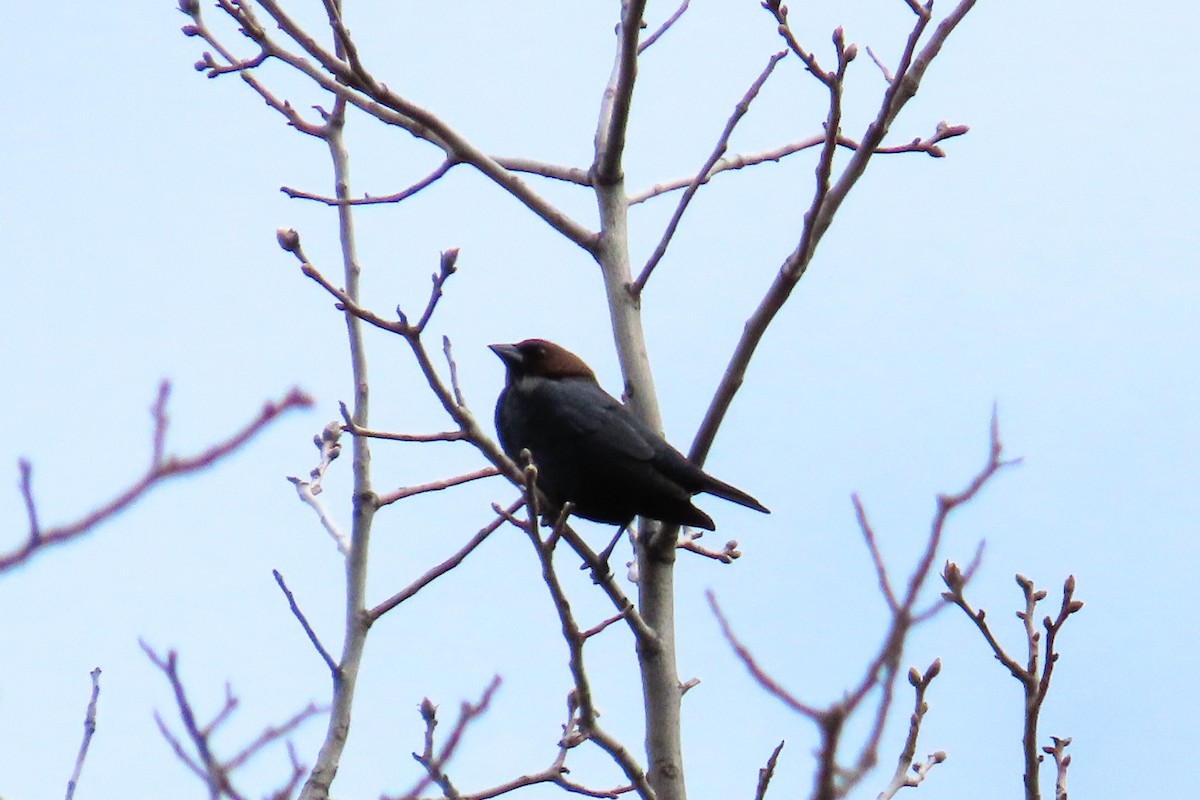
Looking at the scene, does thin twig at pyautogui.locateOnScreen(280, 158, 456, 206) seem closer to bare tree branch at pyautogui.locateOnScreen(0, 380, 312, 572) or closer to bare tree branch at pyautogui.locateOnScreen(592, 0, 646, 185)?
bare tree branch at pyautogui.locateOnScreen(592, 0, 646, 185)

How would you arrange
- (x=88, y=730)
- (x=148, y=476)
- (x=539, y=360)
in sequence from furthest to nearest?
1. (x=539, y=360)
2. (x=88, y=730)
3. (x=148, y=476)

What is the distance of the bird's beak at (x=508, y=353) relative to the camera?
18.4 feet

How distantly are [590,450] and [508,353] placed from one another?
882mm

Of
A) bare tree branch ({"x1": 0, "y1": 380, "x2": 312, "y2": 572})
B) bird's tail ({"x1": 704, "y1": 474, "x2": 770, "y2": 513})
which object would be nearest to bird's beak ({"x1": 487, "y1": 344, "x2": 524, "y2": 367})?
bird's tail ({"x1": 704, "y1": 474, "x2": 770, "y2": 513})

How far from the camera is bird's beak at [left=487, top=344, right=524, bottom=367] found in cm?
561

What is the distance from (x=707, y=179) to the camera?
4.65 metres

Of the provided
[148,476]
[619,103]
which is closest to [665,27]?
[619,103]

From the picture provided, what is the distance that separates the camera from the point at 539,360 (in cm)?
561

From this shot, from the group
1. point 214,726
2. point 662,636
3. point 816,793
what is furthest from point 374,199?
point 816,793

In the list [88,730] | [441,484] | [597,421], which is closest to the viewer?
[88,730]

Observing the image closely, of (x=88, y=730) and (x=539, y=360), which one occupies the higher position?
(x=539, y=360)

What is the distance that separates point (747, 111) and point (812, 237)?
737 mm

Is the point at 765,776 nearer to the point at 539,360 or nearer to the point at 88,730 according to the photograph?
the point at 88,730

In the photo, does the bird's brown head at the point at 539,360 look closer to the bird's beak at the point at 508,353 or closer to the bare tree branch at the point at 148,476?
the bird's beak at the point at 508,353
